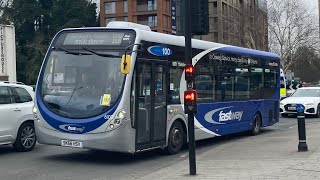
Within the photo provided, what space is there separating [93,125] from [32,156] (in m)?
2.33

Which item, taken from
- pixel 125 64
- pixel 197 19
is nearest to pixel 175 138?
pixel 125 64

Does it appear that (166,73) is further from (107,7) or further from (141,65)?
(107,7)

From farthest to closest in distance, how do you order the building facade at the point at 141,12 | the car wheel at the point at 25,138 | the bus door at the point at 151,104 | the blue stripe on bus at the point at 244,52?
the building facade at the point at 141,12
the blue stripe on bus at the point at 244,52
the car wheel at the point at 25,138
the bus door at the point at 151,104

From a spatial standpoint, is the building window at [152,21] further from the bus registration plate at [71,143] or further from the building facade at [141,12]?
the bus registration plate at [71,143]

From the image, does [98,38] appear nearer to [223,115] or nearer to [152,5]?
[223,115]

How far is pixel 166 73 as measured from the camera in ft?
38.2

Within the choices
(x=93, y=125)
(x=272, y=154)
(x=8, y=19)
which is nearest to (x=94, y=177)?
(x=93, y=125)

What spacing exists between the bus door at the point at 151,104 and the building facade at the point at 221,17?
13.3 meters

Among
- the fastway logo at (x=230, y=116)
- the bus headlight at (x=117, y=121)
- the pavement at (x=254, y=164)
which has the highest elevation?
the bus headlight at (x=117, y=121)

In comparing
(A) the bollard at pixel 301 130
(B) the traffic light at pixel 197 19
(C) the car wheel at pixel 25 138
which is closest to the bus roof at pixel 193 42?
(B) the traffic light at pixel 197 19

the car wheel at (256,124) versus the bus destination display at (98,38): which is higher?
the bus destination display at (98,38)

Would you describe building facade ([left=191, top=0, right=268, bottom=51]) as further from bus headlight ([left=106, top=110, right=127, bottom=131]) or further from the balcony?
bus headlight ([left=106, top=110, right=127, bottom=131])

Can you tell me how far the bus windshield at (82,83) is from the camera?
33.8 ft

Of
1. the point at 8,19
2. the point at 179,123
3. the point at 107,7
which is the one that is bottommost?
the point at 179,123
